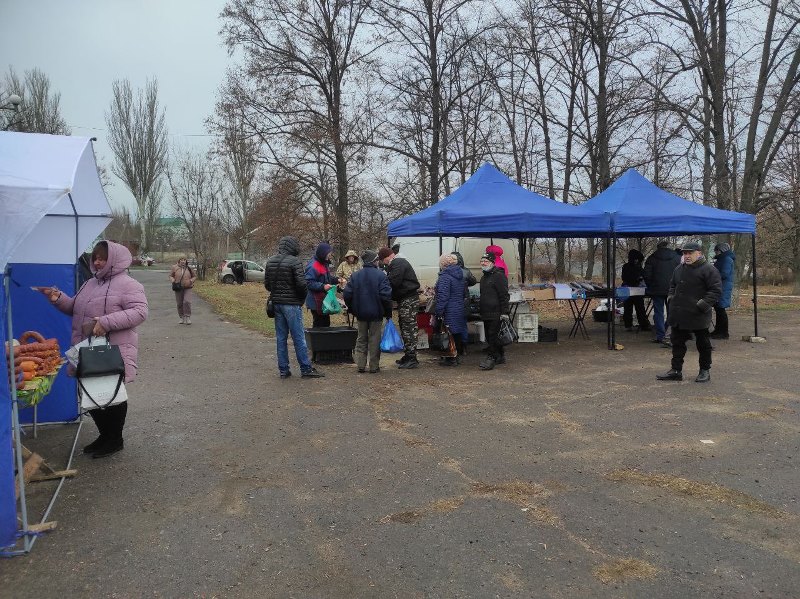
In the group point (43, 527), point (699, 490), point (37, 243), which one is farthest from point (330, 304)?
point (699, 490)

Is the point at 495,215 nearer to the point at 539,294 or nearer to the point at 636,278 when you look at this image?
the point at 539,294

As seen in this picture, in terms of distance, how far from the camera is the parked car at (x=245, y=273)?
37.1 metres

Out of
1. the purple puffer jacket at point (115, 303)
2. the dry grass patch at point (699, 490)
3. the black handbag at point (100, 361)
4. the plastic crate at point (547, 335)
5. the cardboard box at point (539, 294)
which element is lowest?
the dry grass patch at point (699, 490)

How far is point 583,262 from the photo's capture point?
29219mm

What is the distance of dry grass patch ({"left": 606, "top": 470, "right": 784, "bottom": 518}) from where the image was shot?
3.87m

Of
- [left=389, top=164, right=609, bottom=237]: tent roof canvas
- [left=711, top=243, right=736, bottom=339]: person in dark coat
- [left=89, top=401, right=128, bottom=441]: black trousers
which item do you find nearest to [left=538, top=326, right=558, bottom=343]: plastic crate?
[left=389, top=164, right=609, bottom=237]: tent roof canvas

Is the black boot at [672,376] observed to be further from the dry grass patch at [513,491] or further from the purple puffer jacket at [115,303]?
the purple puffer jacket at [115,303]

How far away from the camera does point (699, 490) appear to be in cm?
414

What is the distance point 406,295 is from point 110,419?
4.55 metres

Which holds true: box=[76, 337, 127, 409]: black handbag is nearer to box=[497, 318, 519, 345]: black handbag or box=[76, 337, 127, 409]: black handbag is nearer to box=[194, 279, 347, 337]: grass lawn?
box=[497, 318, 519, 345]: black handbag

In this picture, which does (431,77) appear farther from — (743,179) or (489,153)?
(743,179)

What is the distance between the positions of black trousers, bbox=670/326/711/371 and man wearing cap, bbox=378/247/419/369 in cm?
351

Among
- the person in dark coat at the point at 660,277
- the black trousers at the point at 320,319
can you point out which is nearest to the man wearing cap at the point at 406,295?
the black trousers at the point at 320,319

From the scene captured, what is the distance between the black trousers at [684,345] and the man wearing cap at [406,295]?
3.51 m
